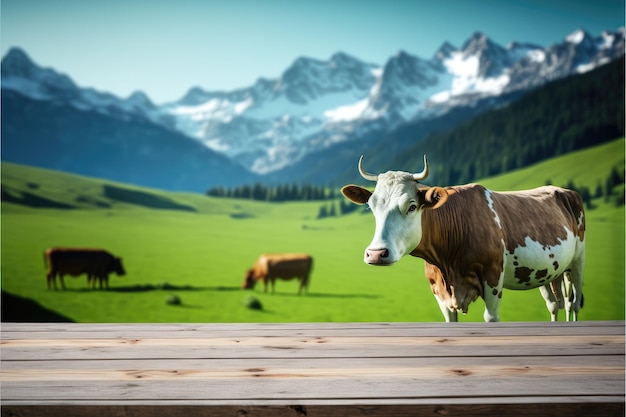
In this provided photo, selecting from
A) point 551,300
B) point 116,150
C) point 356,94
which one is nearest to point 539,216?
point 551,300

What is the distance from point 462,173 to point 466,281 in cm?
359

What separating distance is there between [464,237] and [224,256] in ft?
12.2

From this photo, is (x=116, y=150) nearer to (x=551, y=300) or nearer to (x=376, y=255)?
(x=551, y=300)

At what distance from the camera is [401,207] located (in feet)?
8.38

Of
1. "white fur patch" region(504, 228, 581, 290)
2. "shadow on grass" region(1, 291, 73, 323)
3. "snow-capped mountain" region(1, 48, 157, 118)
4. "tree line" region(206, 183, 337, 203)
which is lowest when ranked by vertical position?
"shadow on grass" region(1, 291, 73, 323)

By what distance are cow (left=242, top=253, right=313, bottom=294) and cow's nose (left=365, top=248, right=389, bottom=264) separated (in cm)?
346

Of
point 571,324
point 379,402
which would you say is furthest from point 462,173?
point 379,402

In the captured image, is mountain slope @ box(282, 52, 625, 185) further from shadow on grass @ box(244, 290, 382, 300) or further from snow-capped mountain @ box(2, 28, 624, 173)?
shadow on grass @ box(244, 290, 382, 300)

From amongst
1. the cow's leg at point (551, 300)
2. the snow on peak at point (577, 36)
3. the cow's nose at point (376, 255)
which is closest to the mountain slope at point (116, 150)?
the snow on peak at point (577, 36)

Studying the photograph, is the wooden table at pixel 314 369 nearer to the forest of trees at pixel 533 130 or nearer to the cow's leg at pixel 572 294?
the cow's leg at pixel 572 294

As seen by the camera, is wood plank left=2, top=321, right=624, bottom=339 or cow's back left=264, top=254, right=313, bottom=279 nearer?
wood plank left=2, top=321, right=624, bottom=339

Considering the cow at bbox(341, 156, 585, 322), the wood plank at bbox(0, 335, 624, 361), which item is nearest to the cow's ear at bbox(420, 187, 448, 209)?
the cow at bbox(341, 156, 585, 322)

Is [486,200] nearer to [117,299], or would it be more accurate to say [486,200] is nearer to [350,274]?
[350,274]

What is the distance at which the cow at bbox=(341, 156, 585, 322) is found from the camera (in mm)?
2576
